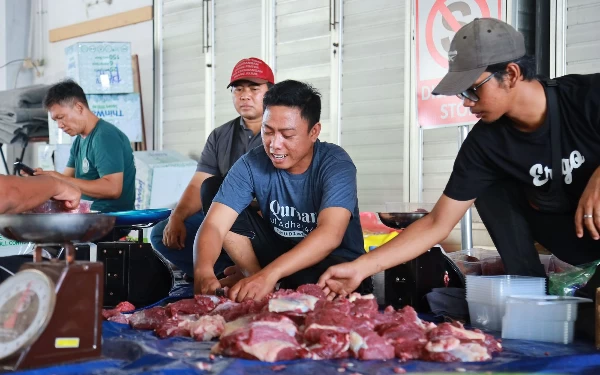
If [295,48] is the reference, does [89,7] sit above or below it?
above

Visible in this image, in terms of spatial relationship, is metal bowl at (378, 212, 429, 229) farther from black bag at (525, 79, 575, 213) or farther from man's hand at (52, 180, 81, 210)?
man's hand at (52, 180, 81, 210)

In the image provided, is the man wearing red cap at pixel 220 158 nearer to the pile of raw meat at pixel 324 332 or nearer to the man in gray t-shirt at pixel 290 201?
the man in gray t-shirt at pixel 290 201

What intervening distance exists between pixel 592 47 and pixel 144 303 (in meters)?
3.29

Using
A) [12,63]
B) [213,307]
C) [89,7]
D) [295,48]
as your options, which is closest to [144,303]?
[213,307]

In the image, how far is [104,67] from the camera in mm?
8695

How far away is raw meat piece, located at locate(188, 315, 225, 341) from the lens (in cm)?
286

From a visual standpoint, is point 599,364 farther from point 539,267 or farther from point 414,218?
point 414,218

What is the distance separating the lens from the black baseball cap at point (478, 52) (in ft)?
10.2

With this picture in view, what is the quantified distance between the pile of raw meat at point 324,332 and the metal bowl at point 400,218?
1167 mm

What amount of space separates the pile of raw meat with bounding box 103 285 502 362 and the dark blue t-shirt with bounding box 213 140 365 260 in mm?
871

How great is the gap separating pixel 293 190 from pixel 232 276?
74 centimetres

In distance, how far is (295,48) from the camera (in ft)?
24.4

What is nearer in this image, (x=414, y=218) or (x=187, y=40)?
(x=414, y=218)

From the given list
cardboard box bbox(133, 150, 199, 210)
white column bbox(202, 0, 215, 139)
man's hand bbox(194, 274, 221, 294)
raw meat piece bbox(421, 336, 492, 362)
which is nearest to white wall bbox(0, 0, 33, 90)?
white column bbox(202, 0, 215, 139)
